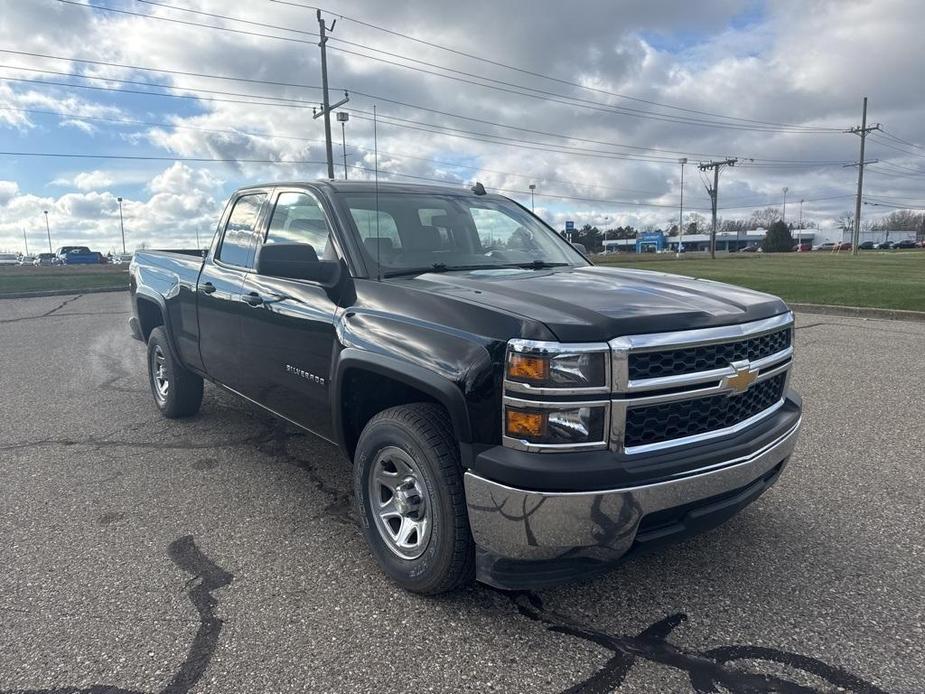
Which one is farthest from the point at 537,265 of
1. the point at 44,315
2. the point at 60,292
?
the point at 60,292

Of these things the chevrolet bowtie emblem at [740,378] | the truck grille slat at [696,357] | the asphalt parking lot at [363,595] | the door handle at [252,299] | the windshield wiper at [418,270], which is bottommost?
the asphalt parking lot at [363,595]

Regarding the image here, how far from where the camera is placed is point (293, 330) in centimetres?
369

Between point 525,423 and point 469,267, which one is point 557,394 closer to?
point 525,423

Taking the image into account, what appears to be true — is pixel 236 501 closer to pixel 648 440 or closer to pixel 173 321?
pixel 173 321

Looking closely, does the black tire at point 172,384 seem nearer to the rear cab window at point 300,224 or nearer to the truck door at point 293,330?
the truck door at point 293,330

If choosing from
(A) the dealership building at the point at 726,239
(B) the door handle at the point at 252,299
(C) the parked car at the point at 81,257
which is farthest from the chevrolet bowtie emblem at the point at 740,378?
(A) the dealership building at the point at 726,239

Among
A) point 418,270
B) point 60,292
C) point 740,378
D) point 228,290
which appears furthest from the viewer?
point 60,292

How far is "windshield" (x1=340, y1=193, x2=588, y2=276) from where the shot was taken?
366 cm

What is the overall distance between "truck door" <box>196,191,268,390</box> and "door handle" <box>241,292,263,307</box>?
0.12 feet

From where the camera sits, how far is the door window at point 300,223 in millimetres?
3779

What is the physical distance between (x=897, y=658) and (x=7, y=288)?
23819 mm

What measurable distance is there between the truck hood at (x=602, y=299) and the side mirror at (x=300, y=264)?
12.9 inches

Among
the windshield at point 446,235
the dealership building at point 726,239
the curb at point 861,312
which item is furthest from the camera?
the dealership building at point 726,239

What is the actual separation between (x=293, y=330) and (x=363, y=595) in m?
1.46
